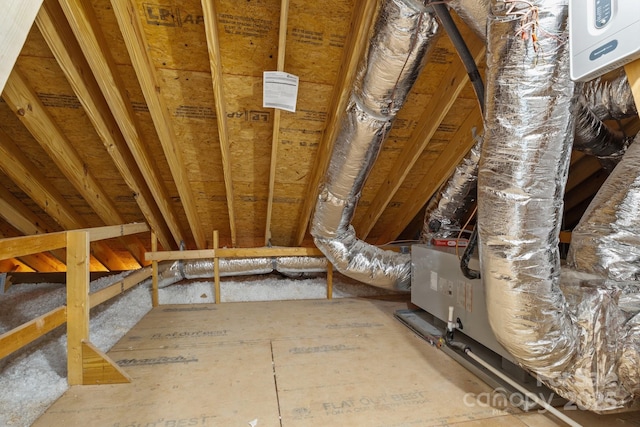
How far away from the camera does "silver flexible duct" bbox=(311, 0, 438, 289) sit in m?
1.50

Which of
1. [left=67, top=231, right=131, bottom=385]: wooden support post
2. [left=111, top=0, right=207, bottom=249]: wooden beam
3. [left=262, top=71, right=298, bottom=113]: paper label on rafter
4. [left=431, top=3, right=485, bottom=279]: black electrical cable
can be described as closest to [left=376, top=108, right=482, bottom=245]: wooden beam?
[left=431, top=3, right=485, bottom=279]: black electrical cable

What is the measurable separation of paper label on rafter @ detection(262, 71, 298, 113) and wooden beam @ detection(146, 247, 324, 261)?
1573mm

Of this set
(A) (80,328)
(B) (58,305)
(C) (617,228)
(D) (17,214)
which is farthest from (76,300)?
(C) (617,228)

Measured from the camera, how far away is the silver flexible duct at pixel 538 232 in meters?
1.12

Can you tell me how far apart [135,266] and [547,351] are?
171 inches

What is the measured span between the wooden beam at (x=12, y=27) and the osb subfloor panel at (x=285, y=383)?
1480 mm

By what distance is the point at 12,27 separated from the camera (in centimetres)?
74

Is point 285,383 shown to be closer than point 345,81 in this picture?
Yes

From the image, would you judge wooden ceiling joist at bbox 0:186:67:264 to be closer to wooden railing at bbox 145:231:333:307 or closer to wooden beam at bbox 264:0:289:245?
wooden railing at bbox 145:231:333:307

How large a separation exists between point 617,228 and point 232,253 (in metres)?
2.82

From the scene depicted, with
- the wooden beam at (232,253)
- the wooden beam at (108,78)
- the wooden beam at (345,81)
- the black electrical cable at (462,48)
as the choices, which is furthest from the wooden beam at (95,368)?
the black electrical cable at (462,48)

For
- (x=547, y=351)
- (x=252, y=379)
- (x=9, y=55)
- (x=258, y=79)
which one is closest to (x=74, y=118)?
(x=258, y=79)

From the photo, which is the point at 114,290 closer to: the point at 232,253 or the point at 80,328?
the point at 80,328

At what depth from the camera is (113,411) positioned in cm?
157
